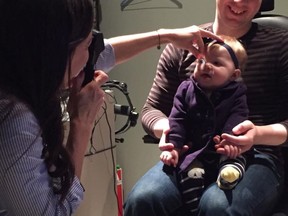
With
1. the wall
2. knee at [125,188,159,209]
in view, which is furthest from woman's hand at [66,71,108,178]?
the wall

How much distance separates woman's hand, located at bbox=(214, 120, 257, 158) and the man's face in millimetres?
416

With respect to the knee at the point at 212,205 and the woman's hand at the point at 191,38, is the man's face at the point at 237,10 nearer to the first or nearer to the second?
the woman's hand at the point at 191,38

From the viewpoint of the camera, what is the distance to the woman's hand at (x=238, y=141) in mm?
1368

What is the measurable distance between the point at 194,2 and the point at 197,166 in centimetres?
125

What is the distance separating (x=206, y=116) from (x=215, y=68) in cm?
16

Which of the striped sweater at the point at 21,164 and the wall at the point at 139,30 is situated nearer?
the striped sweater at the point at 21,164

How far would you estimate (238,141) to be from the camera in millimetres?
1366

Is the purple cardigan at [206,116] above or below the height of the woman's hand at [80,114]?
below

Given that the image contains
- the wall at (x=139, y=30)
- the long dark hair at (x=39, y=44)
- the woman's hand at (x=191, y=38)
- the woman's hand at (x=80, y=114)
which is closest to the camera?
the long dark hair at (x=39, y=44)

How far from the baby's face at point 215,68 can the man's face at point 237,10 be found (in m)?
0.19

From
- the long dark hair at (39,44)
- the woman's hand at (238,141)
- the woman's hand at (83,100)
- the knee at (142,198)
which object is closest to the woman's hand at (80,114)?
the woman's hand at (83,100)

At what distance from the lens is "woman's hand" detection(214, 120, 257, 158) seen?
53.9 inches

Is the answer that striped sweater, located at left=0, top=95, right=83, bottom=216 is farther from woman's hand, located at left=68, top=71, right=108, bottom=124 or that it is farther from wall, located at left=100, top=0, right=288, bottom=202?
wall, located at left=100, top=0, right=288, bottom=202

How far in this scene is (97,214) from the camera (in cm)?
223
